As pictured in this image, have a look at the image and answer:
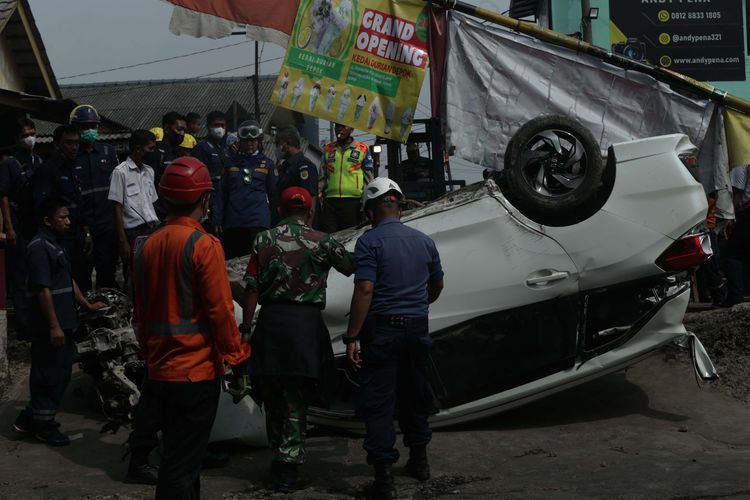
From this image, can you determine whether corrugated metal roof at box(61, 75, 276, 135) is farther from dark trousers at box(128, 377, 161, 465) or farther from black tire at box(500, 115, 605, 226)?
dark trousers at box(128, 377, 161, 465)

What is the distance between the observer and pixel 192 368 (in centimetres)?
438

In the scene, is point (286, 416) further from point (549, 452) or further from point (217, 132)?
point (217, 132)

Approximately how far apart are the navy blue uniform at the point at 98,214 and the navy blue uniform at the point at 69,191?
74mm

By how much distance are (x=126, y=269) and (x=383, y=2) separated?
3227mm

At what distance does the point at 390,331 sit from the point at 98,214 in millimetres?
4036

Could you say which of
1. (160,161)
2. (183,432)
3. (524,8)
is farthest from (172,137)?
(524,8)

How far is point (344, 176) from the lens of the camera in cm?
944

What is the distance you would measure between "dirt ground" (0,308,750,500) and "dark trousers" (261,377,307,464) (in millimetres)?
238

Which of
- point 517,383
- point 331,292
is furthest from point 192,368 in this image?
point 517,383

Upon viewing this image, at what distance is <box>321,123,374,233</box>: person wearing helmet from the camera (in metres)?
9.43

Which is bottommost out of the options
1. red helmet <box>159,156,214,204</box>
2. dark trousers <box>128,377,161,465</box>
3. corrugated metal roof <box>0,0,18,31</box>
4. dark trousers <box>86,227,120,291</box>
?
dark trousers <box>128,377,161,465</box>

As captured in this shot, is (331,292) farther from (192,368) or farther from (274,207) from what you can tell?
(274,207)

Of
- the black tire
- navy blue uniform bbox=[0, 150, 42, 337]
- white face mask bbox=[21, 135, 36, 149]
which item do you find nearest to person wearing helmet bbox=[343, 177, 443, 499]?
the black tire

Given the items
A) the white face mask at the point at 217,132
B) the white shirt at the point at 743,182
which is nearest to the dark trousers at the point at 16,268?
the white face mask at the point at 217,132
